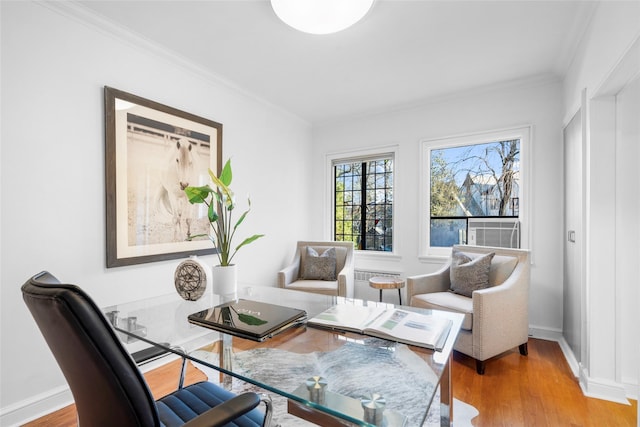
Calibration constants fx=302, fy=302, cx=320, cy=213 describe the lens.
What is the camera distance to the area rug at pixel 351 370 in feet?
2.70

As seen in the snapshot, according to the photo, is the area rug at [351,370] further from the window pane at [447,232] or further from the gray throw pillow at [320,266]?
the window pane at [447,232]

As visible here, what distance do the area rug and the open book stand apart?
0.08 metres

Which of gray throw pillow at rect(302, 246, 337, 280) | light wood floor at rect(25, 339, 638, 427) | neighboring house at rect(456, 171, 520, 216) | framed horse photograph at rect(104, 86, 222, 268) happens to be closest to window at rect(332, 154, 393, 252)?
gray throw pillow at rect(302, 246, 337, 280)

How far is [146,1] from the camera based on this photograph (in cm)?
193

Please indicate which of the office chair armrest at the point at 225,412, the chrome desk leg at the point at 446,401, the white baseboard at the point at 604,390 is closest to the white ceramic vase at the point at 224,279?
the office chair armrest at the point at 225,412

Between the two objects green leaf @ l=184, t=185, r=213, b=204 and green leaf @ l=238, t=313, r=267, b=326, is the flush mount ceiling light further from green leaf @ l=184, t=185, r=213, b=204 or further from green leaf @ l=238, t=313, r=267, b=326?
green leaf @ l=238, t=313, r=267, b=326

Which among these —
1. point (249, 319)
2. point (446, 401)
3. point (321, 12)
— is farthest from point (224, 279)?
point (321, 12)

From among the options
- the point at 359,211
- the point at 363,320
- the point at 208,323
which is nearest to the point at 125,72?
the point at 208,323

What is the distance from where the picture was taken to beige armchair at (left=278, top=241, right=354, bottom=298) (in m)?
3.17

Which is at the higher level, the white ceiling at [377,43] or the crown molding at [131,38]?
the white ceiling at [377,43]

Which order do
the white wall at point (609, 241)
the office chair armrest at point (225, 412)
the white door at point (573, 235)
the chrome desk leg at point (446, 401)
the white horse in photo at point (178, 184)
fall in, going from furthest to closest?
the white horse in photo at point (178, 184) → the white door at point (573, 235) → the white wall at point (609, 241) → the chrome desk leg at point (446, 401) → the office chair armrest at point (225, 412)

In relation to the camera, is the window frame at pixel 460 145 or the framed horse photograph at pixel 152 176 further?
the window frame at pixel 460 145

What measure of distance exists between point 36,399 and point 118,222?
3.73 ft

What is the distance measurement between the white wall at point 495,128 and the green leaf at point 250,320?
2.72m
